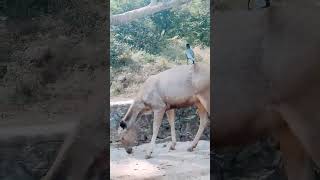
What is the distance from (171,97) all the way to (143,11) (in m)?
0.52

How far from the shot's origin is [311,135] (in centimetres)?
219

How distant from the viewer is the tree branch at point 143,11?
2521mm

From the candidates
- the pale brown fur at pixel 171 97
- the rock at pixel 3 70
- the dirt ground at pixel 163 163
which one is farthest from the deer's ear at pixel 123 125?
the rock at pixel 3 70

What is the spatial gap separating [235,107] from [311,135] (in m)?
0.38

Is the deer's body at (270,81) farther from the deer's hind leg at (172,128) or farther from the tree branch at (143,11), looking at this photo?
the tree branch at (143,11)

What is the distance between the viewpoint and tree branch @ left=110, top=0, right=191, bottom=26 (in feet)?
8.27

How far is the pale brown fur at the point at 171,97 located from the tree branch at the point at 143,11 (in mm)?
342

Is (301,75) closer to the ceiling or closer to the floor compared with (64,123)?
closer to the ceiling

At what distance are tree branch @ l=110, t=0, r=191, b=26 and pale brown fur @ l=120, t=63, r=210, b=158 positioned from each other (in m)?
0.34

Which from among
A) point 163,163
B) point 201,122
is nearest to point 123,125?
point 163,163

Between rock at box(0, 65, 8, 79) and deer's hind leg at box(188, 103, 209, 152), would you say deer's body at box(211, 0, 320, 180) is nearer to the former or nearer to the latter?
deer's hind leg at box(188, 103, 209, 152)

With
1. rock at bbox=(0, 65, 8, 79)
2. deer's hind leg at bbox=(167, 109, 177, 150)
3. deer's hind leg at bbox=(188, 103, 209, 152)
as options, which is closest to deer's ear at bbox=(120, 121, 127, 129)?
deer's hind leg at bbox=(167, 109, 177, 150)

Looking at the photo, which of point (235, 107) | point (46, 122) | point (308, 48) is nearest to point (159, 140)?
point (235, 107)

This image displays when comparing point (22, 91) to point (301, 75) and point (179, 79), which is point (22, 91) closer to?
point (179, 79)
